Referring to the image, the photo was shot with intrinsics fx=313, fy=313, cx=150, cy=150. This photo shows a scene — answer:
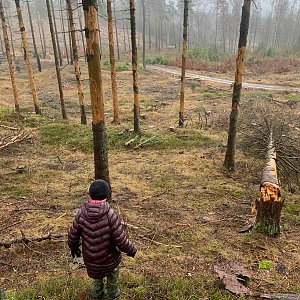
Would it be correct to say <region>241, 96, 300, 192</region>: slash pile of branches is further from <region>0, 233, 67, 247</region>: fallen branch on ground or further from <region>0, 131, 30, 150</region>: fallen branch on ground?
<region>0, 131, 30, 150</region>: fallen branch on ground

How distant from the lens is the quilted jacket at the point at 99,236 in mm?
3811

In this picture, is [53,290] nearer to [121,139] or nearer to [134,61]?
[121,139]

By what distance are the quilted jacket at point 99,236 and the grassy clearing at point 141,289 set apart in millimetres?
790

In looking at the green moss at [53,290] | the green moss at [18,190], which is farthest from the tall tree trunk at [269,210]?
the green moss at [18,190]

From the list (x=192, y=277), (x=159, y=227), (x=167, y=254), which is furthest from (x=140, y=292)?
(x=159, y=227)

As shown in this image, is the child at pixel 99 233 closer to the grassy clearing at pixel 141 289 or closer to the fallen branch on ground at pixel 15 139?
the grassy clearing at pixel 141 289

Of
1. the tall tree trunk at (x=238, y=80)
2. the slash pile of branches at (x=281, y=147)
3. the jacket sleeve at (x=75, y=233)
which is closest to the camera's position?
the jacket sleeve at (x=75, y=233)

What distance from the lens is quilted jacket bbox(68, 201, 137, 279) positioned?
3.81 m

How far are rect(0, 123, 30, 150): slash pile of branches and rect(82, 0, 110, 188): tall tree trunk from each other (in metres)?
6.16

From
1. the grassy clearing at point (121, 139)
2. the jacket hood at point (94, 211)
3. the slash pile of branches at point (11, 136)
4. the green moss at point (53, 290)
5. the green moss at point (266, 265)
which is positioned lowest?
the grassy clearing at point (121, 139)

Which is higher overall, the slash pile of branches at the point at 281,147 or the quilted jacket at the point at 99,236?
the quilted jacket at the point at 99,236

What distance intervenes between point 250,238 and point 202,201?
257 centimetres

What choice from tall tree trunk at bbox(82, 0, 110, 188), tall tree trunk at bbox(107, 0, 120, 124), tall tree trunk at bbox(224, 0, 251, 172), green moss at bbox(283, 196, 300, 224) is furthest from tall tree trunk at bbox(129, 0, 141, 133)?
green moss at bbox(283, 196, 300, 224)

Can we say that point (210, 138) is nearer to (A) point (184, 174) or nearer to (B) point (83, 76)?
(A) point (184, 174)
